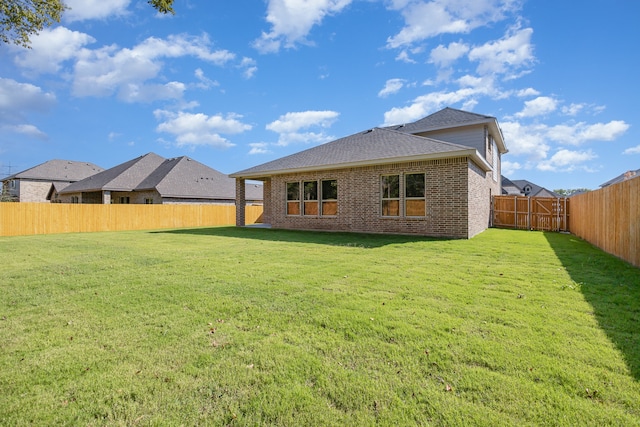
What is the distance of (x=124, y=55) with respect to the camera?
1342 centimetres

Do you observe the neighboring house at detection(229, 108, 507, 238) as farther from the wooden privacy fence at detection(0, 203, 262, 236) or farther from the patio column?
the wooden privacy fence at detection(0, 203, 262, 236)

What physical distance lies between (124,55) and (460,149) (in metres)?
14.0

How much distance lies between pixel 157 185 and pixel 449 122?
21084 mm

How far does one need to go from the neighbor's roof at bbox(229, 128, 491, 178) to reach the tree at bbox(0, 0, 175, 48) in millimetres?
7624

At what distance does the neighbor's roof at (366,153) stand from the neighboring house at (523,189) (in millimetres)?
23784

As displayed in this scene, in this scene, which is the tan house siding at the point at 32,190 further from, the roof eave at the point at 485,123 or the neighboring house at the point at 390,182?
the roof eave at the point at 485,123

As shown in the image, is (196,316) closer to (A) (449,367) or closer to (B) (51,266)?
(A) (449,367)

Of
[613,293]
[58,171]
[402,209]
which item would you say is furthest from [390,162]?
[58,171]

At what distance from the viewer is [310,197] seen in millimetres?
15023

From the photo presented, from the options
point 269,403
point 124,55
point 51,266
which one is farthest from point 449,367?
point 124,55

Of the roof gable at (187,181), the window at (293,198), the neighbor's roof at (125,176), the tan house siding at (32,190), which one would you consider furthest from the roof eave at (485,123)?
the tan house siding at (32,190)

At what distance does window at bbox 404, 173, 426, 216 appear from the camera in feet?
39.3

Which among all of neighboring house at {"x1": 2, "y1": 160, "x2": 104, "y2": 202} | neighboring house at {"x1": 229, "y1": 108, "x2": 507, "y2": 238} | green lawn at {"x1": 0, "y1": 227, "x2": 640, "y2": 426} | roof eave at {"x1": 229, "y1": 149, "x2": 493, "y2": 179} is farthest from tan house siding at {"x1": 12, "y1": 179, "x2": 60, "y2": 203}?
green lawn at {"x1": 0, "y1": 227, "x2": 640, "y2": 426}

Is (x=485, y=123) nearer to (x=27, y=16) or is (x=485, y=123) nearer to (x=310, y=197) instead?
(x=310, y=197)
